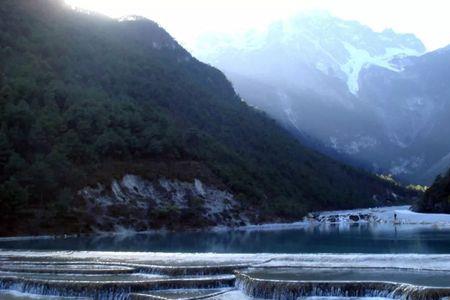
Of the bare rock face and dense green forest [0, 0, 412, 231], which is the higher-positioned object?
dense green forest [0, 0, 412, 231]

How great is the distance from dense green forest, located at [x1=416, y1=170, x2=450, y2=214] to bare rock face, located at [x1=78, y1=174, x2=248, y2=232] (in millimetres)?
41452

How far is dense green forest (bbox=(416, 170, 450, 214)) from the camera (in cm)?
12812

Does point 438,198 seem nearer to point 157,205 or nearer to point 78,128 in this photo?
point 157,205

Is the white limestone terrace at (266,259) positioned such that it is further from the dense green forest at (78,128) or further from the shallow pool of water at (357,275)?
the dense green forest at (78,128)

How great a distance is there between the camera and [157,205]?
114m

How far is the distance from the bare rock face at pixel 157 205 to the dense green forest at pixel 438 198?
41452 mm

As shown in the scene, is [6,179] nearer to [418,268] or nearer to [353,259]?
[353,259]

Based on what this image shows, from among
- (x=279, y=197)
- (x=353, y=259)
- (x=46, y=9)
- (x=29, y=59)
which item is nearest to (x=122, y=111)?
(x=29, y=59)

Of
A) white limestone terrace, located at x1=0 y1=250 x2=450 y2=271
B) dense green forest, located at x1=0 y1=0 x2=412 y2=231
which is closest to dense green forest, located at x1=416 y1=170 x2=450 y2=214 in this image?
dense green forest, located at x1=0 y1=0 x2=412 y2=231

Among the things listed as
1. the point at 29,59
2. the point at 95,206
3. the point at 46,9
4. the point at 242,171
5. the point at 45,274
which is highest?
the point at 46,9

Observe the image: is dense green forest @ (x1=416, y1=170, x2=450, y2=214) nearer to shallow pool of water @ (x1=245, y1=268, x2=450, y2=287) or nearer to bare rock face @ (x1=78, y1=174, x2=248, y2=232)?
bare rock face @ (x1=78, y1=174, x2=248, y2=232)

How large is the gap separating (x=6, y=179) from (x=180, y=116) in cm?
9677

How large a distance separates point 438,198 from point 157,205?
61.2m

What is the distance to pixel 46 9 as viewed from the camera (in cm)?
18562
